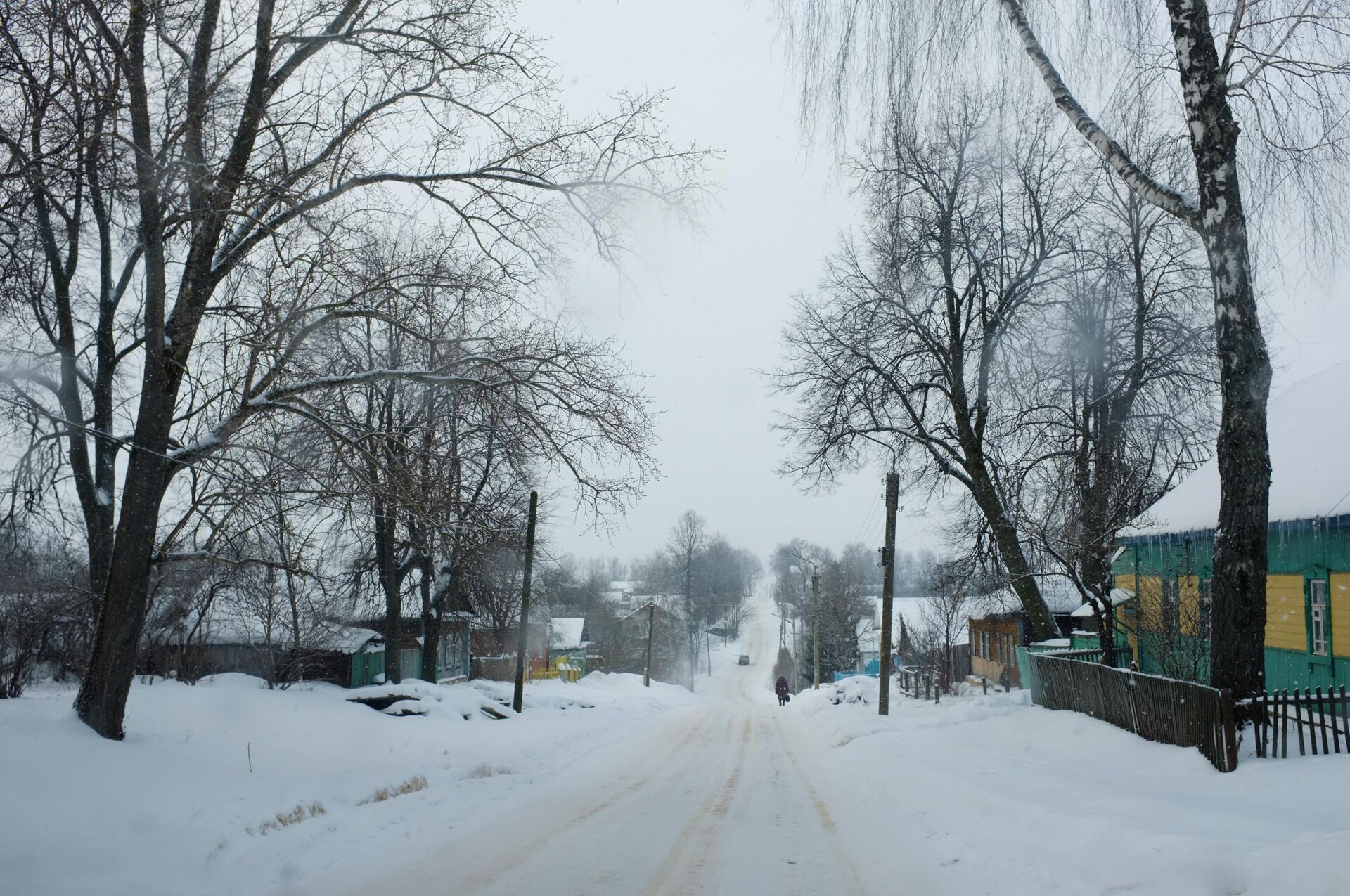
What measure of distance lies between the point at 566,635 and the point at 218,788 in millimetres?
61425

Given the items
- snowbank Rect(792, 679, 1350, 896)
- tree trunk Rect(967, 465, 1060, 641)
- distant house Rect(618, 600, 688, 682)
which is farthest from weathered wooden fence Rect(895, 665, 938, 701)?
distant house Rect(618, 600, 688, 682)

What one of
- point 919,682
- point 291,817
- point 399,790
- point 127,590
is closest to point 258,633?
point 399,790

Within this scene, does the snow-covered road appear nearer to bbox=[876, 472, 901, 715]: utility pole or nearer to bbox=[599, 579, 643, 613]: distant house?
bbox=[876, 472, 901, 715]: utility pole

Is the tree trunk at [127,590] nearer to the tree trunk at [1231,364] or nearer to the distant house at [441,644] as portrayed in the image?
the tree trunk at [1231,364]

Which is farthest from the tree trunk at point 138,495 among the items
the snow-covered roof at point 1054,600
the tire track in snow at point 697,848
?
the snow-covered roof at point 1054,600

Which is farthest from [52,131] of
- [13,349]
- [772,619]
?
[772,619]

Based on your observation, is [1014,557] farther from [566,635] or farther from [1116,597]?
[566,635]

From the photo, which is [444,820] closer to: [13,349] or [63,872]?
[63,872]

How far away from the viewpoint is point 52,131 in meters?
7.98

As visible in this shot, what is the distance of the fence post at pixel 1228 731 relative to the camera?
872cm

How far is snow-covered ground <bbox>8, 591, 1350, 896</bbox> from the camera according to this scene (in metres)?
6.12

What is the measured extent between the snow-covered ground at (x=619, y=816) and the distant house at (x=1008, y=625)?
19.0 meters

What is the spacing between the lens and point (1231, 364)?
8.92 metres

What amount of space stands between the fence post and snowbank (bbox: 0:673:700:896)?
7.78 metres
